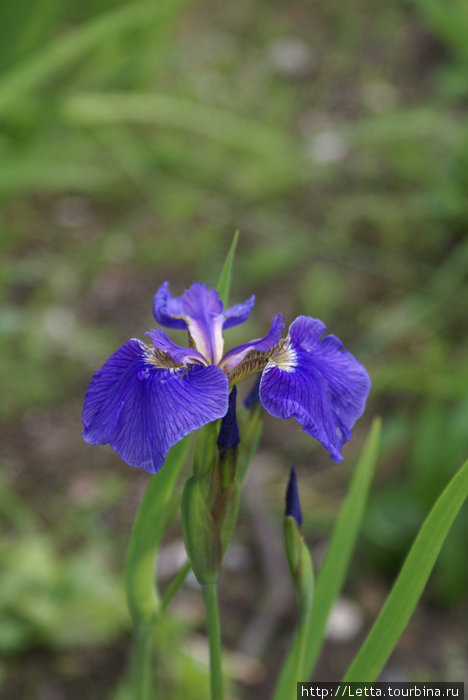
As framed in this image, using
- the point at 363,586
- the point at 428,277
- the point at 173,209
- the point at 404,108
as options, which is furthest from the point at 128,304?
the point at 404,108

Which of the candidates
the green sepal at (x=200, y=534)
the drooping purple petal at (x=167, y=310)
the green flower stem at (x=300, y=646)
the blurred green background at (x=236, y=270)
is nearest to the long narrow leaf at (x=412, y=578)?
the green flower stem at (x=300, y=646)

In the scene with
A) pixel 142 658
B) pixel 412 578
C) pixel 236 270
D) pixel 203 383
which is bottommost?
pixel 142 658

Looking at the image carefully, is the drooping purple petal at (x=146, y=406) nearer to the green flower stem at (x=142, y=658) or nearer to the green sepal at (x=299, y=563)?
the green sepal at (x=299, y=563)

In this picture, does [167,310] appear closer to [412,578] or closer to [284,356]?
[284,356]

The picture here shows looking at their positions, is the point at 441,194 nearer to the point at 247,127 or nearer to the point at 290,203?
the point at 290,203

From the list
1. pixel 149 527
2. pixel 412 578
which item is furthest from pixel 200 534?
pixel 412 578

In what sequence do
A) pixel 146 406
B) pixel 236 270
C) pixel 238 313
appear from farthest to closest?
1. pixel 236 270
2. pixel 238 313
3. pixel 146 406
